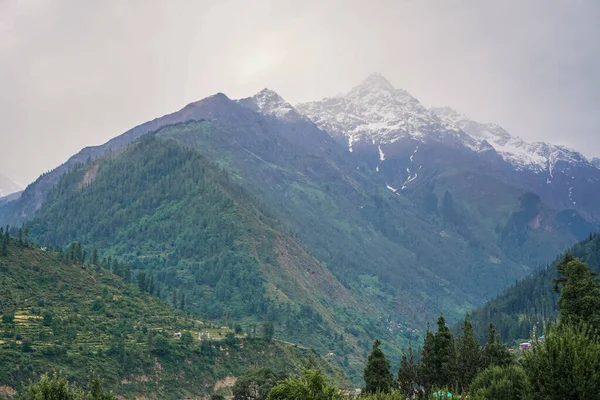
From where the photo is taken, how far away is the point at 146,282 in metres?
179

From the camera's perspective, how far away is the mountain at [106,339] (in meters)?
108

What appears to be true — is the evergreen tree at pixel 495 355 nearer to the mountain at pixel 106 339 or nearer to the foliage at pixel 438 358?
the foliage at pixel 438 358

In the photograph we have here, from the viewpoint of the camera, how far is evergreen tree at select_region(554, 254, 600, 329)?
71562 mm

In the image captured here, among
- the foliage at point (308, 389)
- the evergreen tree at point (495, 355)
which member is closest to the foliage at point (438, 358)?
the evergreen tree at point (495, 355)

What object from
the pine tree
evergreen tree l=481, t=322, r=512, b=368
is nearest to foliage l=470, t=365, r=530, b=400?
the pine tree

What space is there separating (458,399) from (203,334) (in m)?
104

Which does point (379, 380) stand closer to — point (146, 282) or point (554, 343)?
point (554, 343)

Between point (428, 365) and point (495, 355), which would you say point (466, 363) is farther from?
point (428, 365)

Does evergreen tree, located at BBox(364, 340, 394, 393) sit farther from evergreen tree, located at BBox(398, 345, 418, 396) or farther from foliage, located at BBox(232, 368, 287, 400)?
foliage, located at BBox(232, 368, 287, 400)

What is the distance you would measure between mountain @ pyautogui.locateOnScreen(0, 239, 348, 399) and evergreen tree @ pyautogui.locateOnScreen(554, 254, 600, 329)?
82.5 m

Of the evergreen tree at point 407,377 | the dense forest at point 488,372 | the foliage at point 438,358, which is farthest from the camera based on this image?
the foliage at point 438,358

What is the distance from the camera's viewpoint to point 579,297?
7400 cm

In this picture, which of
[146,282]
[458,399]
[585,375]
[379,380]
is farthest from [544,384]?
[146,282]

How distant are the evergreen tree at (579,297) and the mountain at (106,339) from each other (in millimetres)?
82510
